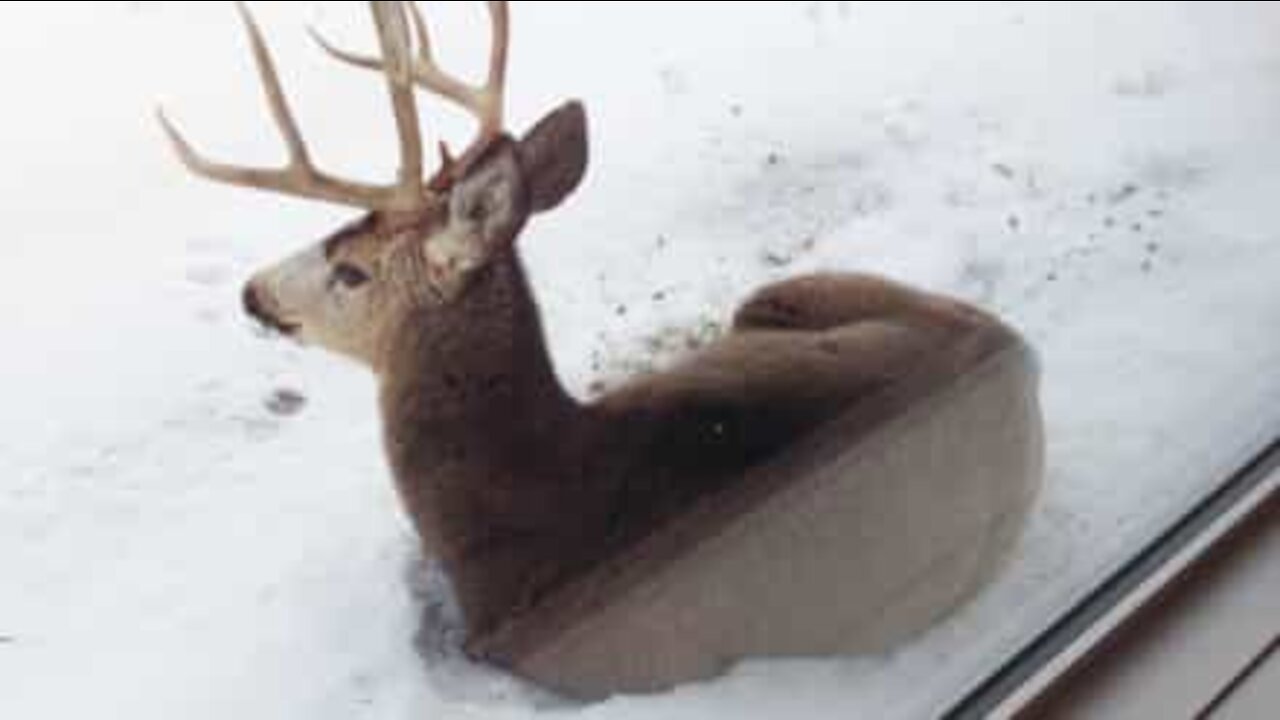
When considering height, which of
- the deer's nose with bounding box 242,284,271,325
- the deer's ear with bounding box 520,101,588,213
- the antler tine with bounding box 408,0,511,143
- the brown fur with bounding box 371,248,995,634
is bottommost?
the brown fur with bounding box 371,248,995,634

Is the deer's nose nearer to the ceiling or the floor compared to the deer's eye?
nearer to the floor

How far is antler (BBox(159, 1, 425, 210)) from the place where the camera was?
0.81m

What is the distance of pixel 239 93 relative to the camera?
87cm

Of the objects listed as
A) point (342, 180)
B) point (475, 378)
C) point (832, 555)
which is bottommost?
point (832, 555)

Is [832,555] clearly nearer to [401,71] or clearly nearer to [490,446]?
[490,446]

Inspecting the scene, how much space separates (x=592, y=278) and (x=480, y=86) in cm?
15

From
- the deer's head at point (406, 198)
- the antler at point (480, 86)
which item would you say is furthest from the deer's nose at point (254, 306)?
the antler at point (480, 86)

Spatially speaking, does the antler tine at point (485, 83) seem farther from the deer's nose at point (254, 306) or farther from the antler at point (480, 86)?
the deer's nose at point (254, 306)

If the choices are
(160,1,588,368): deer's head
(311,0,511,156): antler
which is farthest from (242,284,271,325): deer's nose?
(311,0,511,156): antler

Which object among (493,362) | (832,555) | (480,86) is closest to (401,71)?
(480,86)

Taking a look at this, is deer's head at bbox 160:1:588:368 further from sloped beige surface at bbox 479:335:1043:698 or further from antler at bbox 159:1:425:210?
sloped beige surface at bbox 479:335:1043:698

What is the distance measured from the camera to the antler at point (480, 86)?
32.7 inches

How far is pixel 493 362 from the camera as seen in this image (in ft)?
2.94

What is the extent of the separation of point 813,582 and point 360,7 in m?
0.37
